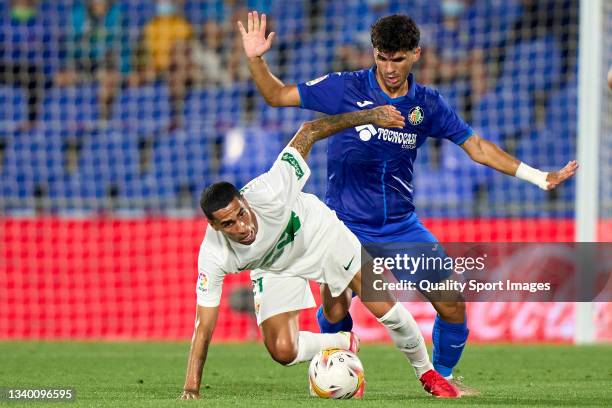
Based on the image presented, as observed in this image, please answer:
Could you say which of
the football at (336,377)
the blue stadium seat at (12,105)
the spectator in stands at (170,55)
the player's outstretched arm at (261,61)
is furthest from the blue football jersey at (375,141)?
the blue stadium seat at (12,105)

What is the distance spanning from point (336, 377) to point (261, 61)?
6.04 feet

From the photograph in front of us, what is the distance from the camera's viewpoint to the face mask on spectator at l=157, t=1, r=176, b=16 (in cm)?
1570

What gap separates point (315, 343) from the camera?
676 cm

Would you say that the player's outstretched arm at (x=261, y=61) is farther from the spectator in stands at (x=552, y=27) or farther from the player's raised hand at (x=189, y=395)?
the spectator in stands at (x=552, y=27)

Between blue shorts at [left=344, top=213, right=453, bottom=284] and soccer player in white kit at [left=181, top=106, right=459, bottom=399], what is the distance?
25cm

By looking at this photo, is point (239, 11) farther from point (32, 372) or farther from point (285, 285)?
point (285, 285)

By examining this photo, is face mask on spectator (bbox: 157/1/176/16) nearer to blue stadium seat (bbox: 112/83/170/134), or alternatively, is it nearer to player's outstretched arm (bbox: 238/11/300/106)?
blue stadium seat (bbox: 112/83/170/134)

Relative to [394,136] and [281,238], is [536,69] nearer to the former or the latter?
[394,136]

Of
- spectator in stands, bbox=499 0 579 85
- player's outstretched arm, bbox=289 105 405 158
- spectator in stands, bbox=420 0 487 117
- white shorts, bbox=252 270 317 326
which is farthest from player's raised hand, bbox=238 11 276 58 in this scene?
spectator in stands, bbox=499 0 579 85

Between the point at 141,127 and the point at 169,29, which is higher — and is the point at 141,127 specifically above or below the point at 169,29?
below

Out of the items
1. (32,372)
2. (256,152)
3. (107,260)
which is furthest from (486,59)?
(32,372)

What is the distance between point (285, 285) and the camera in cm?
685

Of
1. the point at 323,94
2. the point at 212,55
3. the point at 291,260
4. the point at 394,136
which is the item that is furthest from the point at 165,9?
the point at 291,260

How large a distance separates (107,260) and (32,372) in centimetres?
392
